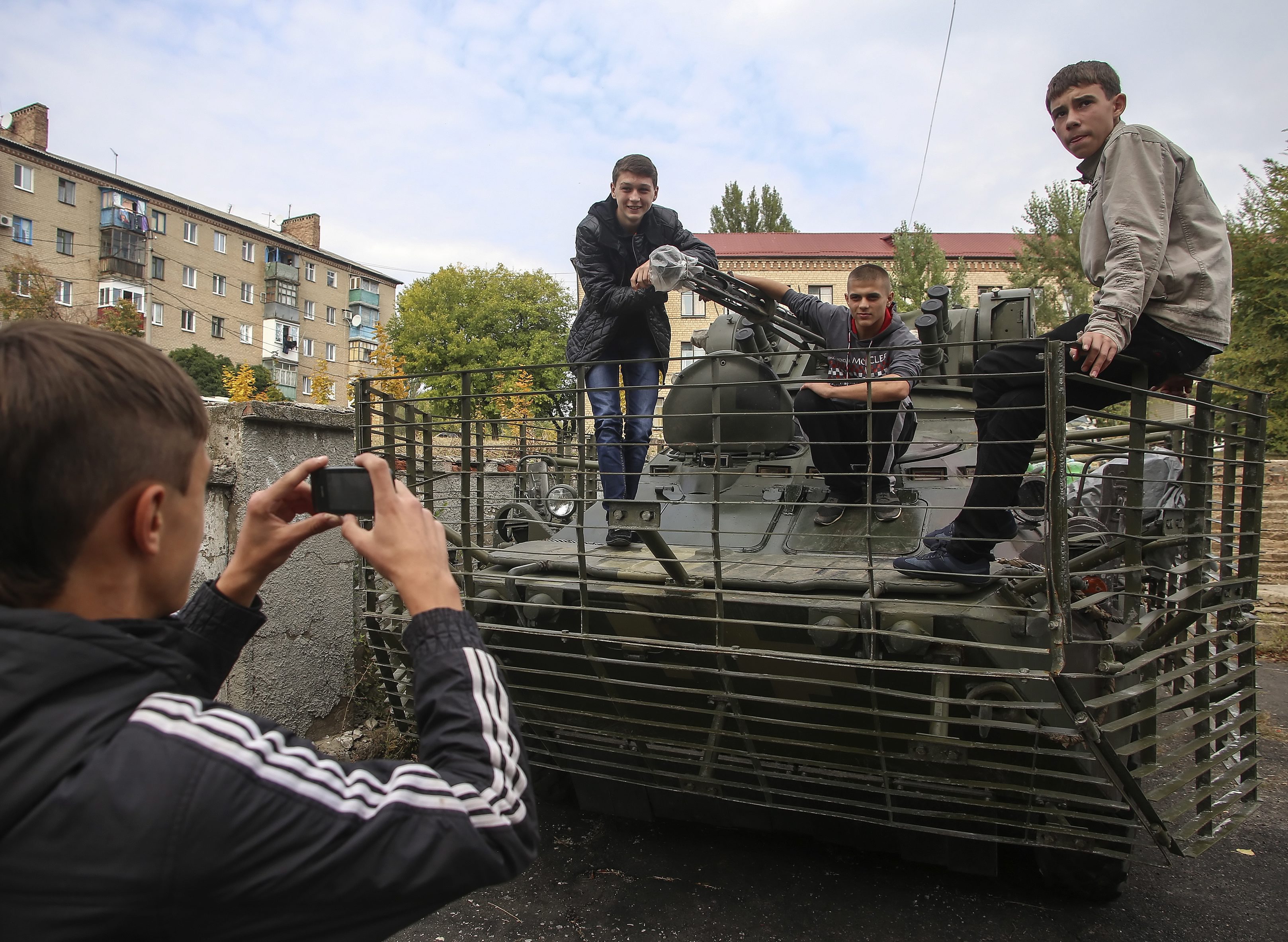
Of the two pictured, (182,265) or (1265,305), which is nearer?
(1265,305)

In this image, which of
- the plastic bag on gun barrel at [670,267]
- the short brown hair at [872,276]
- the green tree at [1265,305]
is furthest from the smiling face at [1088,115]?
the green tree at [1265,305]

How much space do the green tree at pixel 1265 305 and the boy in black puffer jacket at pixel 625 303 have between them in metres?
10.6

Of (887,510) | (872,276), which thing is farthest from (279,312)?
(887,510)

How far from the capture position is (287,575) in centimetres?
471

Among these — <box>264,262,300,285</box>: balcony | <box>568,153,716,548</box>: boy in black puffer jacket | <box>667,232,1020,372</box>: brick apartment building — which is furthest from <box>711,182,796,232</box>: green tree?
<box>568,153,716,548</box>: boy in black puffer jacket

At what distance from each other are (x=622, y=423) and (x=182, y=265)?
132ft

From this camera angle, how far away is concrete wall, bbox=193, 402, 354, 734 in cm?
447

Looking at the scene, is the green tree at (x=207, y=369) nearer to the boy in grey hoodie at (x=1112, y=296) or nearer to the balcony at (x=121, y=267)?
the balcony at (x=121, y=267)

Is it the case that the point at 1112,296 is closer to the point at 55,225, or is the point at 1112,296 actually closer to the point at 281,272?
the point at 55,225

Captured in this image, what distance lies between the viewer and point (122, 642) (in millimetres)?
944

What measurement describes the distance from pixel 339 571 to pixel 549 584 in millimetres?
Result: 2175

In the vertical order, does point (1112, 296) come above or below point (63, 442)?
above

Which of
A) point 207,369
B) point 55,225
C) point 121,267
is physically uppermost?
point 55,225

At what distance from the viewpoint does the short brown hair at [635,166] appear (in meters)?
4.22
